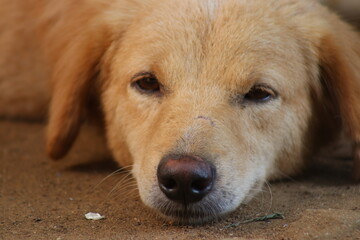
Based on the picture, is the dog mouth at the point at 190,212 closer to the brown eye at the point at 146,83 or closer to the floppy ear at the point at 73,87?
the brown eye at the point at 146,83

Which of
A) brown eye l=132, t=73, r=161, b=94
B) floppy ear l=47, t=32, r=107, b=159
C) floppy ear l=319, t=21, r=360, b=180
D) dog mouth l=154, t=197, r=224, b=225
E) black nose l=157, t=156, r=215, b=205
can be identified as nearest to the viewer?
black nose l=157, t=156, r=215, b=205

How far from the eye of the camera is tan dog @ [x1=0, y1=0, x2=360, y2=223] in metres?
3.12

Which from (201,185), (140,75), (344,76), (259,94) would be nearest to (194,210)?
(201,185)

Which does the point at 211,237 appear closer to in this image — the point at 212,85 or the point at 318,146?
the point at 212,85

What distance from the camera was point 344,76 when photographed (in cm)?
381

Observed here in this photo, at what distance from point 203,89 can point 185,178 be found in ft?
Answer: 2.20

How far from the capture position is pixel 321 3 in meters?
4.22

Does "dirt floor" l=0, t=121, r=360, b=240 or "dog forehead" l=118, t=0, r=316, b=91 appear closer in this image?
"dirt floor" l=0, t=121, r=360, b=240

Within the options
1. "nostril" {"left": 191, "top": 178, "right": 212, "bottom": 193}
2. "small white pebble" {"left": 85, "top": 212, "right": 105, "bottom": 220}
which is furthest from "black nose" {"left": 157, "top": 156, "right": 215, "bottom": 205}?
"small white pebble" {"left": 85, "top": 212, "right": 105, "bottom": 220}

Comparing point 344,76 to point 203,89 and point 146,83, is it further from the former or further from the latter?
point 146,83

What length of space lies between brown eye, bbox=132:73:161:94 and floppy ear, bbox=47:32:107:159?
1.55 feet

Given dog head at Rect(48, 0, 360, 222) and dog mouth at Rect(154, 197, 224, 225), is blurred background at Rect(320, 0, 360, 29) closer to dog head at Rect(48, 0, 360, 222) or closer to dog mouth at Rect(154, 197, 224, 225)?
dog head at Rect(48, 0, 360, 222)

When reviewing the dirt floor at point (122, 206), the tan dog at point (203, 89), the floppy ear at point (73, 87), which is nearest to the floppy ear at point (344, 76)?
the tan dog at point (203, 89)

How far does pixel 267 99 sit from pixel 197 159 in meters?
0.86
